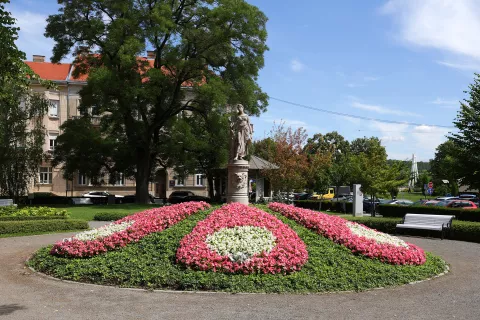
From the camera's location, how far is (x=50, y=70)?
198 ft

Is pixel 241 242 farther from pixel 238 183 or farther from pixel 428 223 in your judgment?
pixel 428 223

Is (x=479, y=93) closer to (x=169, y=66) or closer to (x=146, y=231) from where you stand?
(x=169, y=66)

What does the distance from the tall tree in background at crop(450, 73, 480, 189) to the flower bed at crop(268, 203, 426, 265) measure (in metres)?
15.5

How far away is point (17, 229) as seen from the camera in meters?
18.6

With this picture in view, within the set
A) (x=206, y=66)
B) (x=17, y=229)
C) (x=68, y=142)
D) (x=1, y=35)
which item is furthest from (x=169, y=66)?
(x=17, y=229)

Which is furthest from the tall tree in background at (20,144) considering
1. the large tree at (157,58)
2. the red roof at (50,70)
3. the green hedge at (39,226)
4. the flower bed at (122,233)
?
the red roof at (50,70)

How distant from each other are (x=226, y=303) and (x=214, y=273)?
1.39 meters

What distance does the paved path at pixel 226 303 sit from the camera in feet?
24.4

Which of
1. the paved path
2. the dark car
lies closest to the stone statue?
the paved path

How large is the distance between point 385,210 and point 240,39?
52.3 ft

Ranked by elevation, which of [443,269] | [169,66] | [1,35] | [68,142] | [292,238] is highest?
[169,66]

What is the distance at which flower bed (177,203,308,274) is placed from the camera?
9.68m

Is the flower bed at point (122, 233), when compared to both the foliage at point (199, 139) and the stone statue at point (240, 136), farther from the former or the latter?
the foliage at point (199, 139)

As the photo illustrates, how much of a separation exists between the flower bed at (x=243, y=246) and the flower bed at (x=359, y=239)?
111 centimetres
